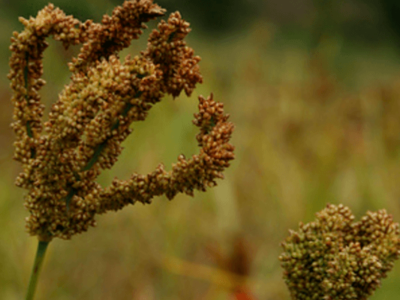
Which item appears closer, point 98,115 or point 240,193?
point 98,115

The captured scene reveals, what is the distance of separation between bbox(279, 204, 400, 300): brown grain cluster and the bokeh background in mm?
963

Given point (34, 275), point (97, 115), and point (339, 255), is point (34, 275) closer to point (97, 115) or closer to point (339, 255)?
point (97, 115)

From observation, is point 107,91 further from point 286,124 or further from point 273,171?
point 286,124

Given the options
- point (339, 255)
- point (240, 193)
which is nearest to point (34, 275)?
point (339, 255)

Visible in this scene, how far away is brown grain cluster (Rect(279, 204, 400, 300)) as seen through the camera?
0.51 meters

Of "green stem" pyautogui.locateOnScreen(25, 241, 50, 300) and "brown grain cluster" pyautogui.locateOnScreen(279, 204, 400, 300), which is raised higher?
"brown grain cluster" pyautogui.locateOnScreen(279, 204, 400, 300)

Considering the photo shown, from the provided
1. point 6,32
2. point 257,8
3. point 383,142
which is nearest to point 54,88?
point 383,142

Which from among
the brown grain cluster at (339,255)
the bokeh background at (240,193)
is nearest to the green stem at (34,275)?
the brown grain cluster at (339,255)

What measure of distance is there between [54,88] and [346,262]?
6.93 ft

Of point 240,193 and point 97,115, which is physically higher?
point 240,193

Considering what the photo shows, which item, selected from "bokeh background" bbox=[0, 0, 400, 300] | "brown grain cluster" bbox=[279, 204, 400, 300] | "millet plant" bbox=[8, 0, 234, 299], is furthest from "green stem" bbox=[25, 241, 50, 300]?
"bokeh background" bbox=[0, 0, 400, 300]

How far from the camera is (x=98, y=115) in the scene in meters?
0.50

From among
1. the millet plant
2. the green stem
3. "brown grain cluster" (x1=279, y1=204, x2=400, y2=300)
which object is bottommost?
the green stem

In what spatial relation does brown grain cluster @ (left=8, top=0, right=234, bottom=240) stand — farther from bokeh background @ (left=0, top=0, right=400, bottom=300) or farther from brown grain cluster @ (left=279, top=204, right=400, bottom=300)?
bokeh background @ (left=0, top=0, right=400, bottom=300)
